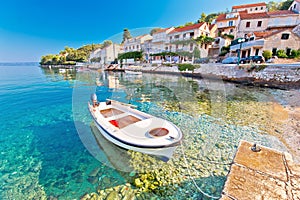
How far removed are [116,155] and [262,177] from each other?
395 centimetres

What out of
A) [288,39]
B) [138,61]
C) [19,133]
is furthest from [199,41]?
[19,133]

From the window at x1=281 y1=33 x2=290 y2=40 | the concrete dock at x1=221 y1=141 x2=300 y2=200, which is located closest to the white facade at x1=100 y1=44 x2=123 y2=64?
the window at x1=281 y1=33 x2=290 y2=40

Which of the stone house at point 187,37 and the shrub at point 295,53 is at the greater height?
the stone house at point 187,37

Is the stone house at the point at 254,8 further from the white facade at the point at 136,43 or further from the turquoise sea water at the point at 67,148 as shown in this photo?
the turquoise sea water at the point at 67,148

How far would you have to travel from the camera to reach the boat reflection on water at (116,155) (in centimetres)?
414

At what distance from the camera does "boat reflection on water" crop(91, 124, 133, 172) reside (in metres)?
4.14

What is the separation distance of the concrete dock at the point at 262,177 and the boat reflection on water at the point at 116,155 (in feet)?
9.51

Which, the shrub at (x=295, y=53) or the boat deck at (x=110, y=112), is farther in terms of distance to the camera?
the shrub at (x=295, y=53)

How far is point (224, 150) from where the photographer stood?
4.64 metres

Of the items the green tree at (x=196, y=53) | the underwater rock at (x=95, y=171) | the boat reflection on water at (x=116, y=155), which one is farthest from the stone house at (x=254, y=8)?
the underwater rock at (x=95, y=171)

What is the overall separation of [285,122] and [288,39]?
73.2ft

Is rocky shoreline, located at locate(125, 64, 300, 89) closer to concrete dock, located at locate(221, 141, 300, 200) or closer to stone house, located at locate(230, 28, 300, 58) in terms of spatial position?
stone house, located at locate(230, 28, 300, 58)

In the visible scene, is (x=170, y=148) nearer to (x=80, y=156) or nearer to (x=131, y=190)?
(x=131, y=190)

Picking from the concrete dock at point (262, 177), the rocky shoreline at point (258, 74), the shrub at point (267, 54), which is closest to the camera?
the concrete dock at point (262, 177)
